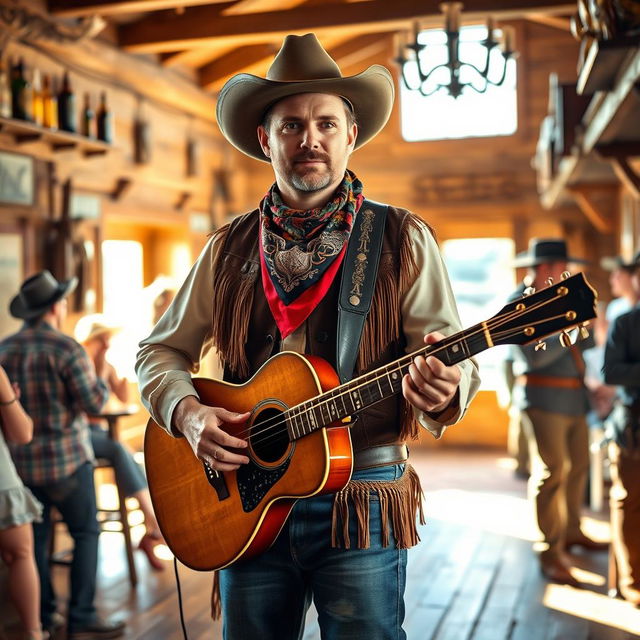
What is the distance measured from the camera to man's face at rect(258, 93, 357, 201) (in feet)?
5.67

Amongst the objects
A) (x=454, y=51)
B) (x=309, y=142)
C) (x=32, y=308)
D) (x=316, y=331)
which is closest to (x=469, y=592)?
(x=32, y=308)

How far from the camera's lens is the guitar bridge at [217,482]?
180 centimetres

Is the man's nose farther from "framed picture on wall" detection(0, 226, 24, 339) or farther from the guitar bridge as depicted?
"framed picture on wall" detection(0, 226, 24, 339)

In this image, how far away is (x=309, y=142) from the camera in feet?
5.64

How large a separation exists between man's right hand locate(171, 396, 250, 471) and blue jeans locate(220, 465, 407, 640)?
0.55 ft

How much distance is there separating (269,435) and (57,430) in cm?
218

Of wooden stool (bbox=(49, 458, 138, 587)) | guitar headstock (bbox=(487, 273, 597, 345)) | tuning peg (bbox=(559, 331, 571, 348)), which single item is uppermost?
guitar headstock (bbox=(487, 273, 597, 345))

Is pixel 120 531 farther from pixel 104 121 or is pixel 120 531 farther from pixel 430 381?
pixel 430 381

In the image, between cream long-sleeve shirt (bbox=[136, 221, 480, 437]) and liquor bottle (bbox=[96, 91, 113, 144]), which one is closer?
cream long-sleeve shirt (bbox=[136, 221, 480, 437])

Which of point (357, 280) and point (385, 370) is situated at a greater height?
point (357, 280)

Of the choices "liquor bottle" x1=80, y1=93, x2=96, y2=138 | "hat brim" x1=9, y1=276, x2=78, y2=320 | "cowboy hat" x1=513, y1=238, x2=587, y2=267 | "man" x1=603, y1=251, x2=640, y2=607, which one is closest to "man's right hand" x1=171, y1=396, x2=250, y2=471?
"hat brim" x1=9, y1=276, x2=78, y2=320

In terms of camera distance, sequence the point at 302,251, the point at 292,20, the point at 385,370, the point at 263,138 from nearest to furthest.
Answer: the point at 385,370 < the point at 302,251 < the point at 263,138 < the point at 292,20

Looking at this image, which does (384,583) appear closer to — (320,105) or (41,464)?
(320,105)

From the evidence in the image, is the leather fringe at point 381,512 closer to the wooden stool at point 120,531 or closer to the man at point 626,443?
the man at point 626,443
